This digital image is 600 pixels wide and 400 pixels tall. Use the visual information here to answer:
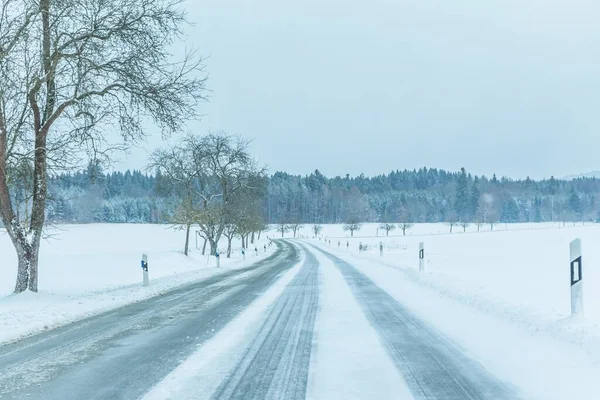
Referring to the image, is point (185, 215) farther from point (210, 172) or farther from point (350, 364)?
point (350, 364)

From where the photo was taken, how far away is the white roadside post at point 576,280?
6184mm

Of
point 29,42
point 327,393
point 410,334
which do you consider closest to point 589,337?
point 410,334

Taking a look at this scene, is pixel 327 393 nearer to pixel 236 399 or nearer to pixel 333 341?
pixel 236 399

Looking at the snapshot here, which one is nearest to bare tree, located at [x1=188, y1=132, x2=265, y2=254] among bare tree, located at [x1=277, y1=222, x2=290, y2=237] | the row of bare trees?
the row of bare trees

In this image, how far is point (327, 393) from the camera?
386 centimetres

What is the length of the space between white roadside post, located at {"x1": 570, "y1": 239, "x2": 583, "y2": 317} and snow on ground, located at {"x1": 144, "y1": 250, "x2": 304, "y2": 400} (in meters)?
4.48

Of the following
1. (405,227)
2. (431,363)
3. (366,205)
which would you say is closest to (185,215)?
(431,363)

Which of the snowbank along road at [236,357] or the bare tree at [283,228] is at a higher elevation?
the snowbank along road at [236,357]

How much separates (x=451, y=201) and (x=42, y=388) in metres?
199

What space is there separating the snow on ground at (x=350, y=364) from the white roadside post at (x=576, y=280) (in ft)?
9.06

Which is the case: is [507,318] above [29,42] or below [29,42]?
below

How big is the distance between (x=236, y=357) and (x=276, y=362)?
0.51 meters

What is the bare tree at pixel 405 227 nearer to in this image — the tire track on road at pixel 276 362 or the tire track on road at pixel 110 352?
the tire track on road at pixel 110 352

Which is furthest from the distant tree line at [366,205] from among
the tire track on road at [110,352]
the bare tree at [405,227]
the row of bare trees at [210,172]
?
the tire track on road at [110,352]
